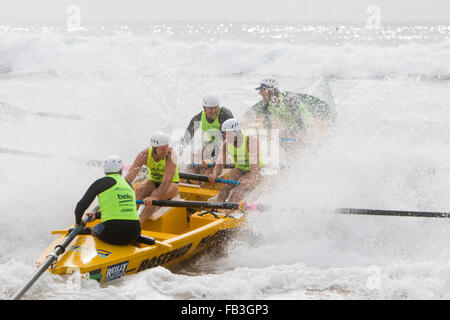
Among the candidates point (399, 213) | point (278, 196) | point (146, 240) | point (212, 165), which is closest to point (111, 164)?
point (146, 240)

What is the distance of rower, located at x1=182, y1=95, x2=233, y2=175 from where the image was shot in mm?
8102

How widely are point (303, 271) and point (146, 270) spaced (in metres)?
1.70

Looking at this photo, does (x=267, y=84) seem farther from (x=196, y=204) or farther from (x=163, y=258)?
(x=163, y=258)

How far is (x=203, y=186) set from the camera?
769cm

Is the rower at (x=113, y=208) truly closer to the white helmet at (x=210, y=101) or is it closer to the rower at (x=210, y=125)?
the rower at (x=210, y=125)

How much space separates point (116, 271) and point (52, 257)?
2.27 ft

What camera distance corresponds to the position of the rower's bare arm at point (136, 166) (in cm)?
674

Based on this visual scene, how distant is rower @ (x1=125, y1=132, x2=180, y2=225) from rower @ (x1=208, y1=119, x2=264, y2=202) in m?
0.67

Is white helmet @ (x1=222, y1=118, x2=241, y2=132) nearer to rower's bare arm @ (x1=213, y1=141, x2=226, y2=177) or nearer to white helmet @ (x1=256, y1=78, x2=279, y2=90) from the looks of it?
rower's bare arm @ (x1=213, y1=141, x2=226, y2=177)

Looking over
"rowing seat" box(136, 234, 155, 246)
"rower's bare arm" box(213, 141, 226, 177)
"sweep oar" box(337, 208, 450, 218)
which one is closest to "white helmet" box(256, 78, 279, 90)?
"rower's bare arm" box(213, 141, 226, 177)

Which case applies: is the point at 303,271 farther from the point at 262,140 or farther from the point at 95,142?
the point at 95,142
